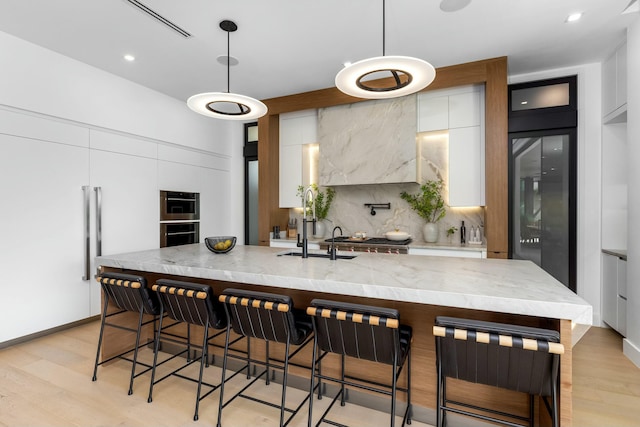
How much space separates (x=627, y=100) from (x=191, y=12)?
399 centimetres

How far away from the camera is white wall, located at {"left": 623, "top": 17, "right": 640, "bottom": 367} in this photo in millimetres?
2840

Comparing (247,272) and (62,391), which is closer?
(247,272)

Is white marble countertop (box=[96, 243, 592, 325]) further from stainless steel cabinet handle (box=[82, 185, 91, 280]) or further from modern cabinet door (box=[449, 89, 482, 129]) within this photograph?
modern cabinet door (box=[449, 89, 482, 129])

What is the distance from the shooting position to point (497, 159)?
3.62m

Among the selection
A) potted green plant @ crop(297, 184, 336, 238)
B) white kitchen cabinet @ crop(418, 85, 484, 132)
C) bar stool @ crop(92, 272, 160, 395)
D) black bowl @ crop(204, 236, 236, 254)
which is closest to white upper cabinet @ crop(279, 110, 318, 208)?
potted green plant @ crop(297, 184, 336, 238)

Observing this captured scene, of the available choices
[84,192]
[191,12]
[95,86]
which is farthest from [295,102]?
[84,192]

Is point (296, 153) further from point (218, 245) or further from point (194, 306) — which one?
point (194, 306)

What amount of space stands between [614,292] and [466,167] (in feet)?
6.51

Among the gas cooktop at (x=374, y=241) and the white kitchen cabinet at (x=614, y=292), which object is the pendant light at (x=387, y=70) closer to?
the gas cooktop at (x=374, y=241)

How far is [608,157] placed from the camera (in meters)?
3.69

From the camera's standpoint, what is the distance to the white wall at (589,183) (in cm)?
375

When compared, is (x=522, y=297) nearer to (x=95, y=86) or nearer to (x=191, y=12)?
(x=191, y=12)

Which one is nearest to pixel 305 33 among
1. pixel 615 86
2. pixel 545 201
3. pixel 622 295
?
pixel 615 86

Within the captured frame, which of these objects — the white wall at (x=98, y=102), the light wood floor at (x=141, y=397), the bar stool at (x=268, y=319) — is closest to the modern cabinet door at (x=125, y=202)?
the white wall at (x=98, y=102)
